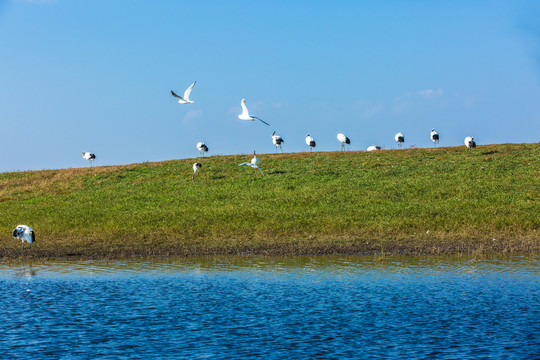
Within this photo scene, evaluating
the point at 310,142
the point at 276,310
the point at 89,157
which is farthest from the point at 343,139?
the point at 276,310

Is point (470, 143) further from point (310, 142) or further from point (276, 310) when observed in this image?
point (276, 310)

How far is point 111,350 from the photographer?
14.8 metres

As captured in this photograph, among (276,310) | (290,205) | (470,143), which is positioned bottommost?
(276,310)

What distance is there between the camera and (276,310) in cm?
1852

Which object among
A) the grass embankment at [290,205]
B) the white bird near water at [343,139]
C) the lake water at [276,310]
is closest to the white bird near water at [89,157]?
the grass embankment at [290,205]

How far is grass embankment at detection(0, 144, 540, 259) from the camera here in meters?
31.6

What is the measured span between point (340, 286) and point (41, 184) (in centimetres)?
4137

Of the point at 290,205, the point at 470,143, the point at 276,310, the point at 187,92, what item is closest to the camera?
the point at 276,310

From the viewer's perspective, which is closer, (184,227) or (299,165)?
(184,227)

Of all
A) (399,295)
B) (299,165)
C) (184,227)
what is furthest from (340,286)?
(299,165)

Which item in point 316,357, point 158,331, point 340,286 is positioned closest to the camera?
point 316,357

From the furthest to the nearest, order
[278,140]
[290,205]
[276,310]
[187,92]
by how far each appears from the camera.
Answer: [278,140], [290,205], [187,92], [276,310]

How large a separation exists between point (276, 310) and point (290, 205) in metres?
22.8

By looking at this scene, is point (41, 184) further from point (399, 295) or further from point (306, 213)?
point (399, 295)
